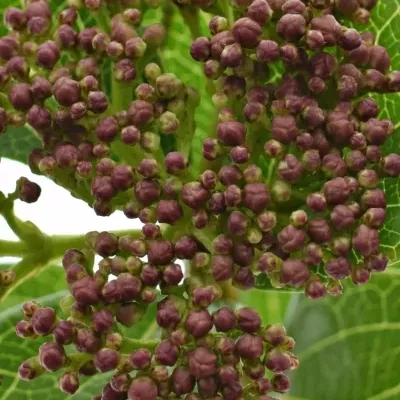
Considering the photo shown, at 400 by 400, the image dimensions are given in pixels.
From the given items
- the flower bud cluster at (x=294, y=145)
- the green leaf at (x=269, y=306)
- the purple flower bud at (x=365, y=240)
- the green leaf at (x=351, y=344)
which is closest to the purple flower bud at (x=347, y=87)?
the flower bud cluster at (x=294, y=145)

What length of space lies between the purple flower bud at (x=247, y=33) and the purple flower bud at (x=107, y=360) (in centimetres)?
25

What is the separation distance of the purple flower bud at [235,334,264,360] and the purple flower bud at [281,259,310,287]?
0.16 ft

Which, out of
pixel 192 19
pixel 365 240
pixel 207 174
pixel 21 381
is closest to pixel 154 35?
pixel 192 19

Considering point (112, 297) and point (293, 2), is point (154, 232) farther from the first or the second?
point (293, 2)

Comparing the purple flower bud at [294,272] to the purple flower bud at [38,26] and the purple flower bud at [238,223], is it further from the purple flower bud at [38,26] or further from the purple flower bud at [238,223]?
the purple flower bud at [38,26]

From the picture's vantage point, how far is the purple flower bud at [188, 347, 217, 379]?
73 centimetres

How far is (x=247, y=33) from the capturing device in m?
0.76

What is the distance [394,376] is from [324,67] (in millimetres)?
393

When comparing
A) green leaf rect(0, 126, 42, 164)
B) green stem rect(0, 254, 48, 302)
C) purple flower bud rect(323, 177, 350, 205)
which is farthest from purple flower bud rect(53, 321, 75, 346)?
green leaf rect(0, 126, 42, 164)

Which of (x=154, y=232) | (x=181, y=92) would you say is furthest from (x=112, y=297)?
(x=181, y=92)

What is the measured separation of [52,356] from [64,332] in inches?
0.8

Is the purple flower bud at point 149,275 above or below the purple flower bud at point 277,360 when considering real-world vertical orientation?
above

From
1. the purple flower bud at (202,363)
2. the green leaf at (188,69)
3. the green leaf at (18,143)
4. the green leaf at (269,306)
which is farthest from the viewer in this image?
the green leaf at (269,306)

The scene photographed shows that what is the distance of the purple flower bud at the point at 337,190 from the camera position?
0.76 meters
